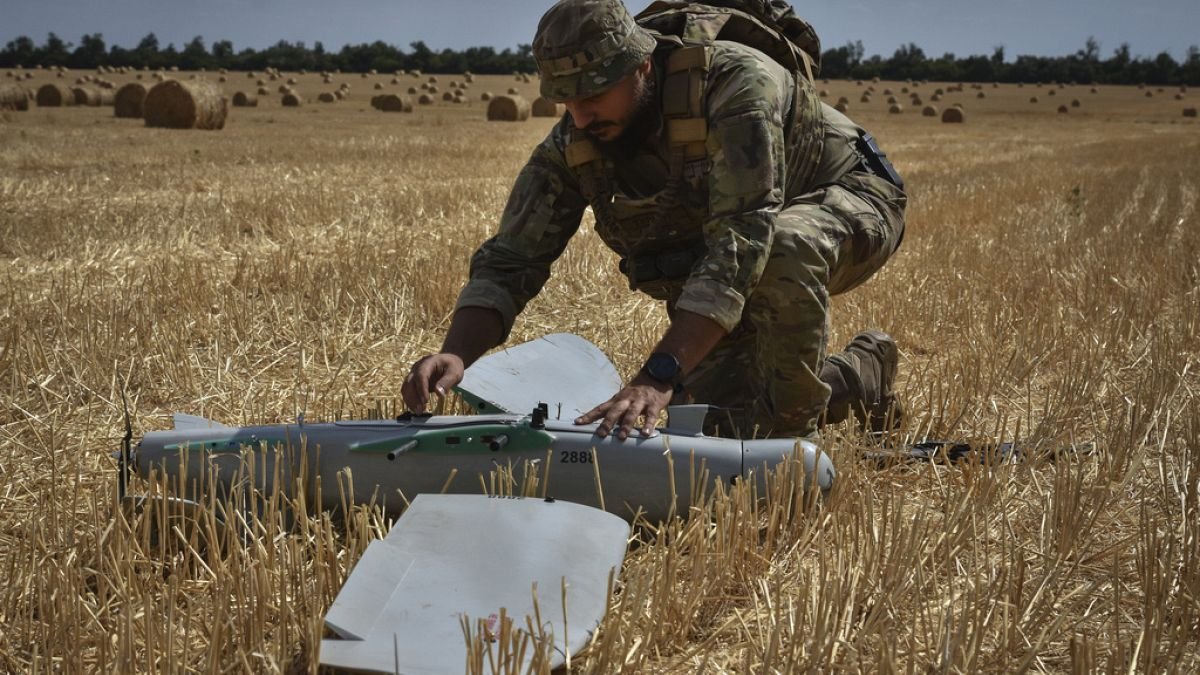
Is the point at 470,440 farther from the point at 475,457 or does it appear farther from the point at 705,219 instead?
the point at 705,219

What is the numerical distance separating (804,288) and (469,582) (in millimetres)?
1484

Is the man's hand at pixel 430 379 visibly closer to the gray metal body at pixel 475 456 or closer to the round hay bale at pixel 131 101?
the gray metal body at pixel 475 456

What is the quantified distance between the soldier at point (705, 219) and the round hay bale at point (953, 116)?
31.7 m

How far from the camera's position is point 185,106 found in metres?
19.6

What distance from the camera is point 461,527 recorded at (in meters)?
2.27

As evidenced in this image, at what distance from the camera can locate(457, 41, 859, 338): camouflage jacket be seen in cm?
290

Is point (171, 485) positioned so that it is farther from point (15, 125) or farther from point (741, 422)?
point (15, 125)

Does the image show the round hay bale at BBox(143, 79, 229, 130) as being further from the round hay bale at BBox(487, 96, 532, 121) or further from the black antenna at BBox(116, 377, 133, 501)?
the black antenna at BBox(116, 377, 133, 501)

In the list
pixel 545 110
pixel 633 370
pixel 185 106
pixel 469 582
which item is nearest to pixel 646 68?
pixel 633 370

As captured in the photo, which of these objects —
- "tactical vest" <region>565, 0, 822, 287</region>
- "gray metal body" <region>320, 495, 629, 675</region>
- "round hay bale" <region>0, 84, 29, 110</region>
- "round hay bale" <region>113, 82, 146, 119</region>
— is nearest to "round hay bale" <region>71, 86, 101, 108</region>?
"round hay bale" <region>0, 84, 29, 110</region>

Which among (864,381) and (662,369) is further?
(864,381)

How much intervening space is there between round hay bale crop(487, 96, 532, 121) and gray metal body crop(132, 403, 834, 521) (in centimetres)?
2443

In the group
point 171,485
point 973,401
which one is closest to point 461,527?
point 171,485

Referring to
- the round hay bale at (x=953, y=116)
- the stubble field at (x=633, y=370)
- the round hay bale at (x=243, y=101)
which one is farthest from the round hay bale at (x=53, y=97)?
the round hay bale at (x=953, y=116)
